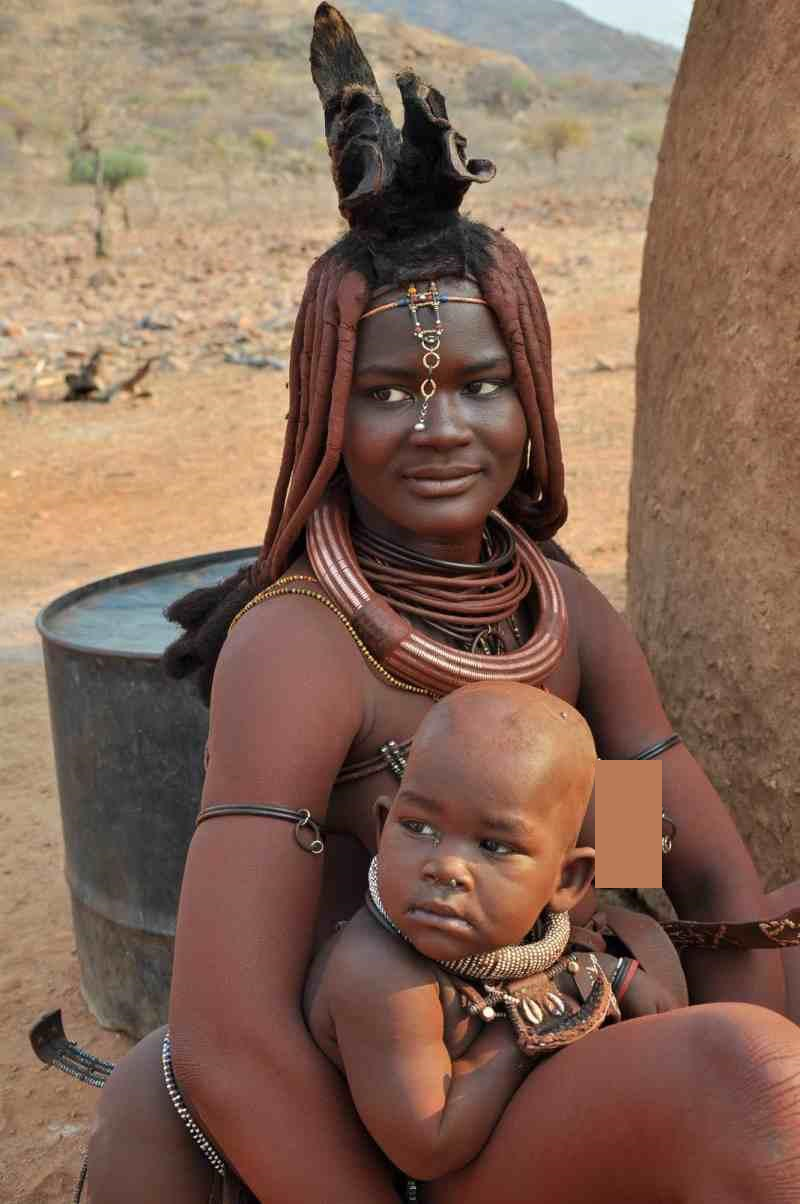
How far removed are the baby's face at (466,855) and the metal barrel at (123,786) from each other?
1.43 meters

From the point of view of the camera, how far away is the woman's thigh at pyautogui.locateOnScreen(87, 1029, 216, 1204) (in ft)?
6.22

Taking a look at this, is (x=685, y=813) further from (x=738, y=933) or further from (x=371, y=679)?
(x=371, y=679)

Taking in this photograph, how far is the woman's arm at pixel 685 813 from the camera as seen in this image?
209 cm

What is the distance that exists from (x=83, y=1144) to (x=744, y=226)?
2.31 metres

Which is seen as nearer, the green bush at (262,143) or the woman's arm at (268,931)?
the woman's arm at (268,931)

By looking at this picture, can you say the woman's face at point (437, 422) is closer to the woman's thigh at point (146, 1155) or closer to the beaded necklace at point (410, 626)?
the beaded necklace at point (410, 626)

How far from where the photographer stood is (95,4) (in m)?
51.8

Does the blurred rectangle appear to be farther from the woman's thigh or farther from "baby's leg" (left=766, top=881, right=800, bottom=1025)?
the woman's thigh

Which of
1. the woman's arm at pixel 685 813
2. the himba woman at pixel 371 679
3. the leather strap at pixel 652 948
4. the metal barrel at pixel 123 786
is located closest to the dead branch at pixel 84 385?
the metal barrel at pixel 123 786

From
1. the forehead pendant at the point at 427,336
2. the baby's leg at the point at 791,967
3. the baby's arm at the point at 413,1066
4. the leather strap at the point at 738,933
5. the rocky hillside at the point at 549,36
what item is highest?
the forehead pendant at the point at 427,336

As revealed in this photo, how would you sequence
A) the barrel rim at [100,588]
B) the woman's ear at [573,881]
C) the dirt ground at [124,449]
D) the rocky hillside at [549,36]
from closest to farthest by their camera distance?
the woman's ear at [573,881], the barrel rim at [100,588], the dirt ground at [124,449], the rocky hillside at [549,36]

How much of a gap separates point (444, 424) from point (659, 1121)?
3.13ft

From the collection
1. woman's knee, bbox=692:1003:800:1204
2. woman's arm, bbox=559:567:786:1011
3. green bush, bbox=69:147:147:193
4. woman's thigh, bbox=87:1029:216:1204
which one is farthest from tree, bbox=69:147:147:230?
woman's knee, bbox=692:1003:800:1204

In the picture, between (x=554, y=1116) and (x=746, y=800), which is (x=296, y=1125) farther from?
(x=746, y=800)
